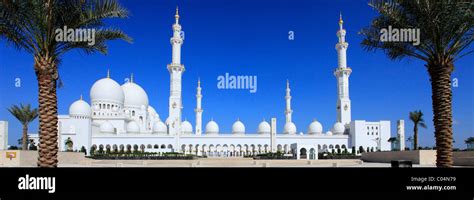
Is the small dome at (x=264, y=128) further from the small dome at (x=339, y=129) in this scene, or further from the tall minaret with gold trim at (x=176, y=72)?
the tall minaret with gold trim at (x=176, y=72)

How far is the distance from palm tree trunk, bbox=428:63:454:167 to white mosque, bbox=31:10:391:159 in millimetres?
40908

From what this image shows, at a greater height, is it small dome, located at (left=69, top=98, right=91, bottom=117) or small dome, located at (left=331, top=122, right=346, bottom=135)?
small dome, located at (left=69, top=98, right=91, bottom=117)

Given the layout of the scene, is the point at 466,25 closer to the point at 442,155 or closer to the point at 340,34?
the point at 442,155

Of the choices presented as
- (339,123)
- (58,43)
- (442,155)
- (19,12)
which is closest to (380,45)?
(442,155)

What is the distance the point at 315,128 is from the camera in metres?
63.7

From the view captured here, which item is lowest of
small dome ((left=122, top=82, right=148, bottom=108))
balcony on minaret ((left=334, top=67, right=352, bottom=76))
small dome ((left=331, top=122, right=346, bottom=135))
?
small dome ((left=331, top=122, right=346, bottom=135))

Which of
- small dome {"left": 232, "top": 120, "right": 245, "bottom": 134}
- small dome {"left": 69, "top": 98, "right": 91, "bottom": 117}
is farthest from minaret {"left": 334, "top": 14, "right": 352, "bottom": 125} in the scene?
small dome {"left": 69, "top": 98, "right": 91, "bottom": 117}

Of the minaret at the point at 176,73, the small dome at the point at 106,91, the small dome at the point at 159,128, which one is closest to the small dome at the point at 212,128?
the small dome at the point at 159,128

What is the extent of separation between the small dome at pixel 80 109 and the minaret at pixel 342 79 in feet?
113

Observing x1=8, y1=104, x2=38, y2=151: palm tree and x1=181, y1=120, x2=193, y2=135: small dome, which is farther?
x1=181, y1=120, x2=193, y2=135: small dome

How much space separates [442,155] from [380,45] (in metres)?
3.96

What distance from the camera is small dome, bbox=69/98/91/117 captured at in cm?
5434

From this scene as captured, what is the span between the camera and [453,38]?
12.1 m

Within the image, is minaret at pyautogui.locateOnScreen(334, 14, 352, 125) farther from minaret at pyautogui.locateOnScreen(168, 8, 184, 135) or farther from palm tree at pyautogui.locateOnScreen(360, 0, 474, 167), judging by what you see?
palm tree at pyautogui.locateOnScreen(360, 0, 474, 167)
